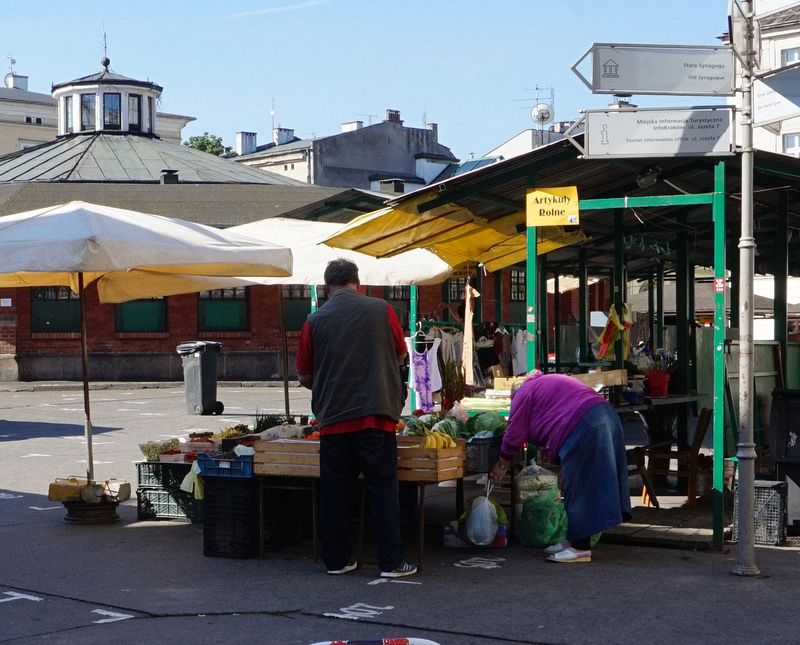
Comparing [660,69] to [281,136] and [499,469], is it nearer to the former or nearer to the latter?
[499,469]

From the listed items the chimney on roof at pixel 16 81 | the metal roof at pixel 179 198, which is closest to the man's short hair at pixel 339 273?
the metal roof at pixel 179 198

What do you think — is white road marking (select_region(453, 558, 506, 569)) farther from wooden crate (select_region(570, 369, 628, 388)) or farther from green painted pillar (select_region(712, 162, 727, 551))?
wooden crate (select_region(570, 369, 628, 388))

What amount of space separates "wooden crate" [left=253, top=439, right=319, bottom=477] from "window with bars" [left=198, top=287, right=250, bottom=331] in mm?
25629

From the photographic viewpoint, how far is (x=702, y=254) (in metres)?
20.5

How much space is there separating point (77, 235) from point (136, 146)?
35.6 metres

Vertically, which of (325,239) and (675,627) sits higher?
(325,239)

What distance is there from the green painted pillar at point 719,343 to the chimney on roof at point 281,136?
7209 centimetres

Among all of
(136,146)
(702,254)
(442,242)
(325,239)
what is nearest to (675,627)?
(325,239)

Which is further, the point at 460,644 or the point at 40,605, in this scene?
the point at 40,605

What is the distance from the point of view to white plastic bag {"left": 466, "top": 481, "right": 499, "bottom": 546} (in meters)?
8.85

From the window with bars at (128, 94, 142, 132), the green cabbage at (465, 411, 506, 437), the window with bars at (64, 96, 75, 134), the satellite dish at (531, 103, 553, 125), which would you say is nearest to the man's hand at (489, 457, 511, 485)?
the green cabbage at (465, 411, 506, 437)

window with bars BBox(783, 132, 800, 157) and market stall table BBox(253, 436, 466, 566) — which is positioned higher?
window with bars BBox(783, 132, 800, 157)

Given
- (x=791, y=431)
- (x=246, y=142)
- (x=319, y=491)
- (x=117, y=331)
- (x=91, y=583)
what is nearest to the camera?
(x=91, y=583)

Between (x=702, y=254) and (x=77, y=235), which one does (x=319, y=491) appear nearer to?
(x=77, y=235)
